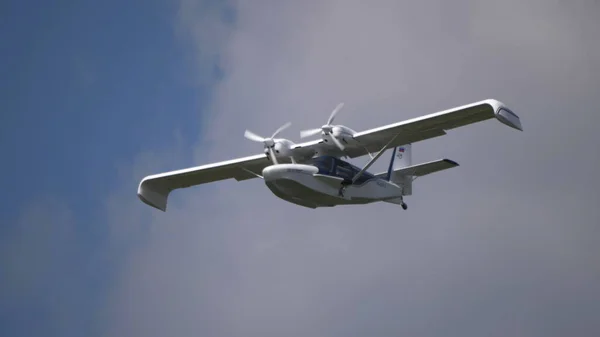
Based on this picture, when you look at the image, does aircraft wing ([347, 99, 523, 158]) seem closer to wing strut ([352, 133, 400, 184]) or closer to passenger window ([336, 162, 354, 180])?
wing strut ([352, 133, 400, 184])

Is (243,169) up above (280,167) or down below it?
above

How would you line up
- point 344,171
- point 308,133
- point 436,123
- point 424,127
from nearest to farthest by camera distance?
point 436,123, point 424,127, point 344,171, point 308,133

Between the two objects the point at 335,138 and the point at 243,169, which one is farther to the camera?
the point at 243,169

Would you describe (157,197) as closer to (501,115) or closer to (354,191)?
(354,191)

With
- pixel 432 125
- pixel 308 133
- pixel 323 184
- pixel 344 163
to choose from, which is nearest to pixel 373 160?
pixel 344 163

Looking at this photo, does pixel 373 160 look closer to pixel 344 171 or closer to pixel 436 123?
pixel 344 171

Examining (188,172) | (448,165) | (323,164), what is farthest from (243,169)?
(448,165)
